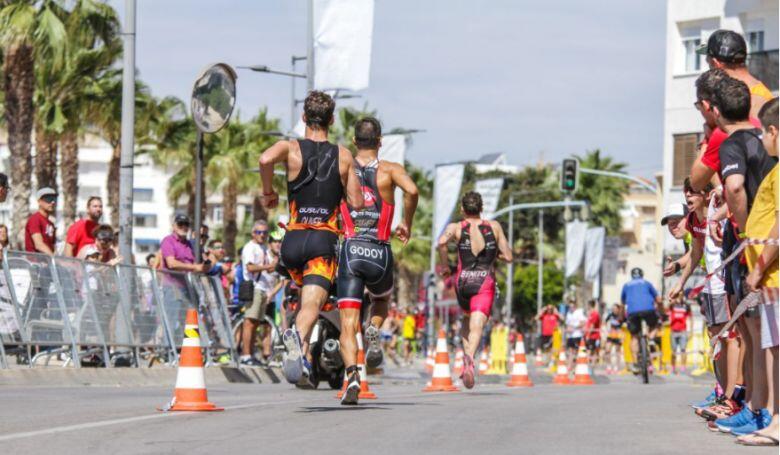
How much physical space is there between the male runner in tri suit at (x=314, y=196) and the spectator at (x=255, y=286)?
901cm

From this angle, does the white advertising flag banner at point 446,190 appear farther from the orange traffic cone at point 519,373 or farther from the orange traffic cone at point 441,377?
the orange traffic cone at point 441,377

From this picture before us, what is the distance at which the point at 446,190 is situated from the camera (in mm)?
46781

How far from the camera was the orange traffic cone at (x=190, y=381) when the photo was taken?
34.4 feet

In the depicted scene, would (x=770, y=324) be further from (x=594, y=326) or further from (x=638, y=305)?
(x=594, y=326)

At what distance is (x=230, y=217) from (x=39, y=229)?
140ft

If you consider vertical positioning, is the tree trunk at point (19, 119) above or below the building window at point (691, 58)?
below

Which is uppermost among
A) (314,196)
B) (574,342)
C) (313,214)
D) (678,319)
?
(314,196)

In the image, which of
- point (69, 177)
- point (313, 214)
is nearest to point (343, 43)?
point (313, 214)

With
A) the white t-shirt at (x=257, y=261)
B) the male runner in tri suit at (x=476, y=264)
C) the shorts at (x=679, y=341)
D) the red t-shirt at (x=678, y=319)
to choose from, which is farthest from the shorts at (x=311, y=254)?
the shorts at (x=679, y=341)

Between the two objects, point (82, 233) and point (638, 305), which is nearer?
point (82, 233)

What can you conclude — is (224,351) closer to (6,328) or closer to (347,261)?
(6,328)

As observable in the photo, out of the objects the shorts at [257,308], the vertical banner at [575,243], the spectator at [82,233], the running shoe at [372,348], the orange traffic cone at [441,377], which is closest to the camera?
the running shoe at [372,348]

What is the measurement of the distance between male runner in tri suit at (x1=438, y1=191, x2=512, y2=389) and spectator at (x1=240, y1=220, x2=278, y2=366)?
4.42 metres

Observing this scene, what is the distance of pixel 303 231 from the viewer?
1114 cm
